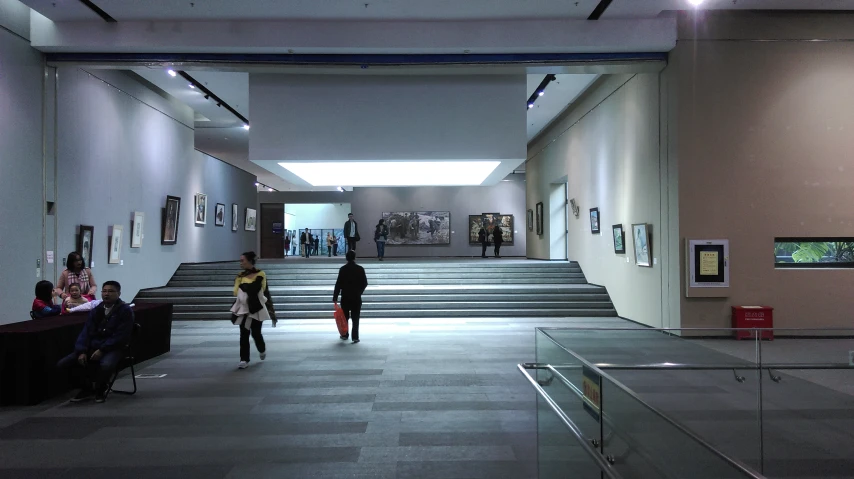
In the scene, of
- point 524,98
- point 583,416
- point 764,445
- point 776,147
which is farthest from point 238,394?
point 776,147

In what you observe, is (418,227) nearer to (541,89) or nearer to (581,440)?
(541,89)

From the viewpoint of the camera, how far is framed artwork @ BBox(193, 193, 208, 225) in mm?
18141

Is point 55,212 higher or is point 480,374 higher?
point 55,212

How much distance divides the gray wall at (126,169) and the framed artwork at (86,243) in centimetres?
15

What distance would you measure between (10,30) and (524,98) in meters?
10.5

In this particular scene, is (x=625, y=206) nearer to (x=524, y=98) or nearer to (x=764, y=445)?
(x=524, y=98)

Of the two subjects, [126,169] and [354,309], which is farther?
[126,169]

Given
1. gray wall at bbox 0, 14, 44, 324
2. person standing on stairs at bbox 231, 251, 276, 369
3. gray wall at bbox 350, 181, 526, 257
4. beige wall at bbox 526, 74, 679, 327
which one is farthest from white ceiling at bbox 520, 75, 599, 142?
gray wall at bbox 0, 14, 44, 324

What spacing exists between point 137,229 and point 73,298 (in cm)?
599

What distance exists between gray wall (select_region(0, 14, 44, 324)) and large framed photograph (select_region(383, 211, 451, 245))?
2055cm

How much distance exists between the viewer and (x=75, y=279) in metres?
8.78

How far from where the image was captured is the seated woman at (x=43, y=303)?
A: 7492 millimetres

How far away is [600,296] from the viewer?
14344mm

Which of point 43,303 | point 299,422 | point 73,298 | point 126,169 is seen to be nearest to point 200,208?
point 126,169
